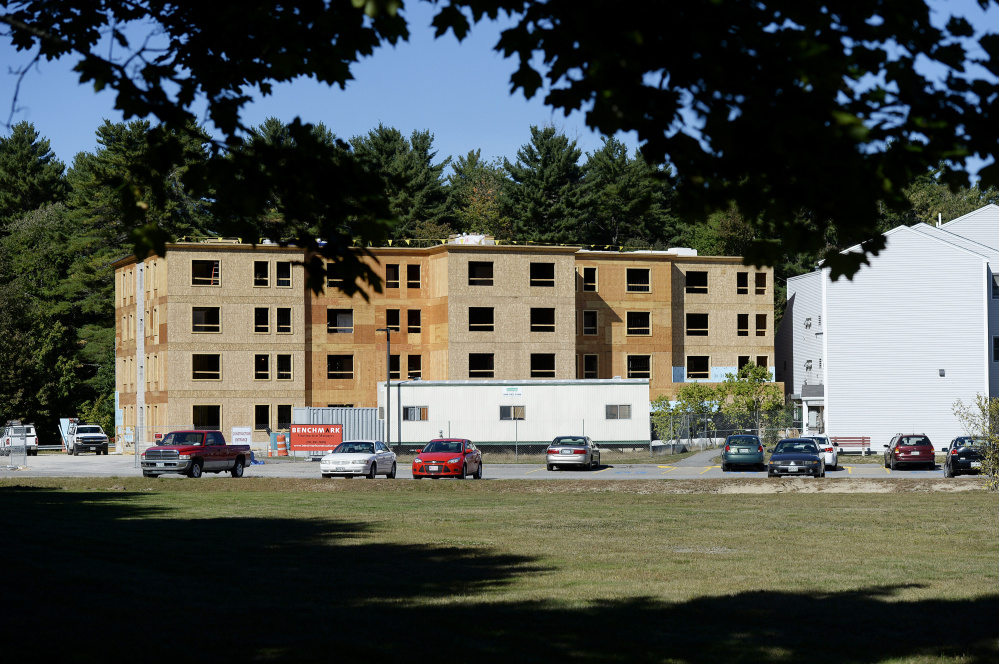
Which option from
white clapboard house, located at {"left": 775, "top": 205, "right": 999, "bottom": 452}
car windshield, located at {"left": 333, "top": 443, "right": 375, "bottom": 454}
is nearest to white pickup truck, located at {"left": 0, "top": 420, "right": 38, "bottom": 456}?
car windshield, located at {"left": 333, "top": 443, "right": 375, "bottom": 454}

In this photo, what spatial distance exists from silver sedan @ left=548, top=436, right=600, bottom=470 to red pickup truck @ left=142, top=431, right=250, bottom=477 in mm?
13676

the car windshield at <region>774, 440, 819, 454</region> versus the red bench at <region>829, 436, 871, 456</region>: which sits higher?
the car windshield at <region>774, 440, 819, 454</region>

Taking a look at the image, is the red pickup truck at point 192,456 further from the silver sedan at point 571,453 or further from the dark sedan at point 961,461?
the dark sedan at point 961,461

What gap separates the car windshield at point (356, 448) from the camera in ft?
144

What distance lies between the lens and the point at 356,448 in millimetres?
44156

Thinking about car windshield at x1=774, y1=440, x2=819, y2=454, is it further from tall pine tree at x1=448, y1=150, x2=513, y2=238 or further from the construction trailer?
tall pine tree at x1=448, y1=150, x2=513, y2=238

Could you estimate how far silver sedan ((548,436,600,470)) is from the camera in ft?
168

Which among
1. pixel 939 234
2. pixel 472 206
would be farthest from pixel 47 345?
pixel 939 234

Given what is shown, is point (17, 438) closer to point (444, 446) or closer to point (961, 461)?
point (444, 446)

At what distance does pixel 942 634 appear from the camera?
428 inches

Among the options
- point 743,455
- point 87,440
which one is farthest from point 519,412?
point 87,440

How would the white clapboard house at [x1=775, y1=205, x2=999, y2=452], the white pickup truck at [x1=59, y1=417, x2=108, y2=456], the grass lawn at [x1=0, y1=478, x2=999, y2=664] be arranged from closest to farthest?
the grass lawn at [x1=0, y1=478, x2=999, y2=664], the white clapboard house at [x1=775, y1=205, x2=999, y2=452], the white pickup truck at [x1=59, y1=417, x2=108, y2=456]

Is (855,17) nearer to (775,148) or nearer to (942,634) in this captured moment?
(775,148)

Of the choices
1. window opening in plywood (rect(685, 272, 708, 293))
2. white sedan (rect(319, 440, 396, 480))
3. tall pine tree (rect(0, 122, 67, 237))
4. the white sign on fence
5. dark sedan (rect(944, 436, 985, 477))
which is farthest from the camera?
tall pine tree (rect(0, 122, 67, 237))
